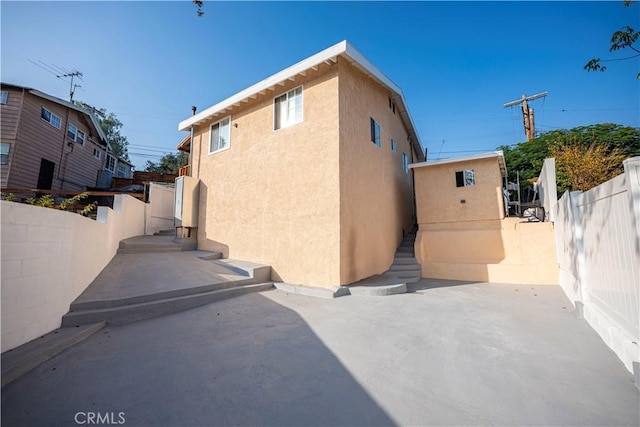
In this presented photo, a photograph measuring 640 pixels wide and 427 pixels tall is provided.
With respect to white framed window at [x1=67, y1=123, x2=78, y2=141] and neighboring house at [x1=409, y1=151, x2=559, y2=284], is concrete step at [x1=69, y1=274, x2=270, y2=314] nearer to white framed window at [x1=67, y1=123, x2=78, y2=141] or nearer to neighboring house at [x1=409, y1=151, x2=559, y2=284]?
neighboring house at [x1=409, y1=151, x2=559, y2=284]

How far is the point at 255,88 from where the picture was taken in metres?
8.27

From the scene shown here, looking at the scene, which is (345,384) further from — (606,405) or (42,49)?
(42,49)

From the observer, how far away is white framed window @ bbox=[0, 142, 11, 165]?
38.4 feet

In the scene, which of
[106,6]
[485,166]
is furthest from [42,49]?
[485,166]

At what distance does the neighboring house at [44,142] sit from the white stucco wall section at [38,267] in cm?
1256

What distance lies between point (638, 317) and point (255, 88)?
9.44 metres

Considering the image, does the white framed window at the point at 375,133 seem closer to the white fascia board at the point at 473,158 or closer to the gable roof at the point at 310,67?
the gable roof at the point at 310,67

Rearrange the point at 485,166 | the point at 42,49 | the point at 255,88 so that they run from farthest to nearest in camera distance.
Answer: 1. the point at 485,166
2. the point at 255,88
3. the point at 42,49

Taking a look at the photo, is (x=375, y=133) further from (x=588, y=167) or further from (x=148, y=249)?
(x=588, y=167)

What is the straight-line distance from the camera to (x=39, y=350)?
293cm

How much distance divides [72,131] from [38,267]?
1753 centimetres

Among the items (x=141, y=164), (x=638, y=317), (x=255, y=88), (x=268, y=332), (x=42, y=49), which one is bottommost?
(x=268, y=332)

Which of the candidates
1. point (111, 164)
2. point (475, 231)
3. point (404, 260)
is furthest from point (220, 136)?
point (111, 164)

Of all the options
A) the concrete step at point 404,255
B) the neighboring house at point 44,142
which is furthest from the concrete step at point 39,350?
the neighboring house at point 44,142
